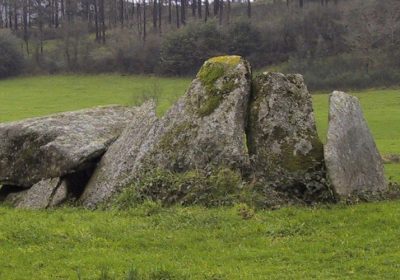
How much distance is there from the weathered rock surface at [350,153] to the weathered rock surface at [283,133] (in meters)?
0.66

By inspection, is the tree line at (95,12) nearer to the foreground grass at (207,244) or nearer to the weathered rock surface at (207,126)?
the weathered rock surface at (207,126)

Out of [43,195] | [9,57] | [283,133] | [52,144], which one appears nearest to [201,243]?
[283,133]

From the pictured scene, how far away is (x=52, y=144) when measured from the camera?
62.2 ft

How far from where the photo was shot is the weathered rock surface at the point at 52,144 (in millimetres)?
18697

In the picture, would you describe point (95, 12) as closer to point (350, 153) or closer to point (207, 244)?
point (350, 153)

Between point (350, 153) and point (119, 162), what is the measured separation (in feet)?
22.6

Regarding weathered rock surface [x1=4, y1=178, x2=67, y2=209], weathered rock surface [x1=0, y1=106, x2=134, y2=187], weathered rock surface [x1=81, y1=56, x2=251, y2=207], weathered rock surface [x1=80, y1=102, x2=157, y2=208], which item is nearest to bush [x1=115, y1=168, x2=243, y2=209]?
weathered rock surface [x1=81, y1=56, x2=251, y2=207]

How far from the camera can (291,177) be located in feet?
52.3

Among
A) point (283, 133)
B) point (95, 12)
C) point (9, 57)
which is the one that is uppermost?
point (95, 12)

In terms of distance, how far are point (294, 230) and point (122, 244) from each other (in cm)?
373

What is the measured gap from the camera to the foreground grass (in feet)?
33.6

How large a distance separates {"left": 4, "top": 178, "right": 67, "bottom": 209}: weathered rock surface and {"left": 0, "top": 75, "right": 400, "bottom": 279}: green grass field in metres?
1.22

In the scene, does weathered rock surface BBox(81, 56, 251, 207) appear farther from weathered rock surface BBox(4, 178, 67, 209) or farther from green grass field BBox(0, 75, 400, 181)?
green grass field BBox(0, 75, 400, 181)

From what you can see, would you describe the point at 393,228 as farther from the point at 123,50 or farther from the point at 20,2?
the point at 20,2
